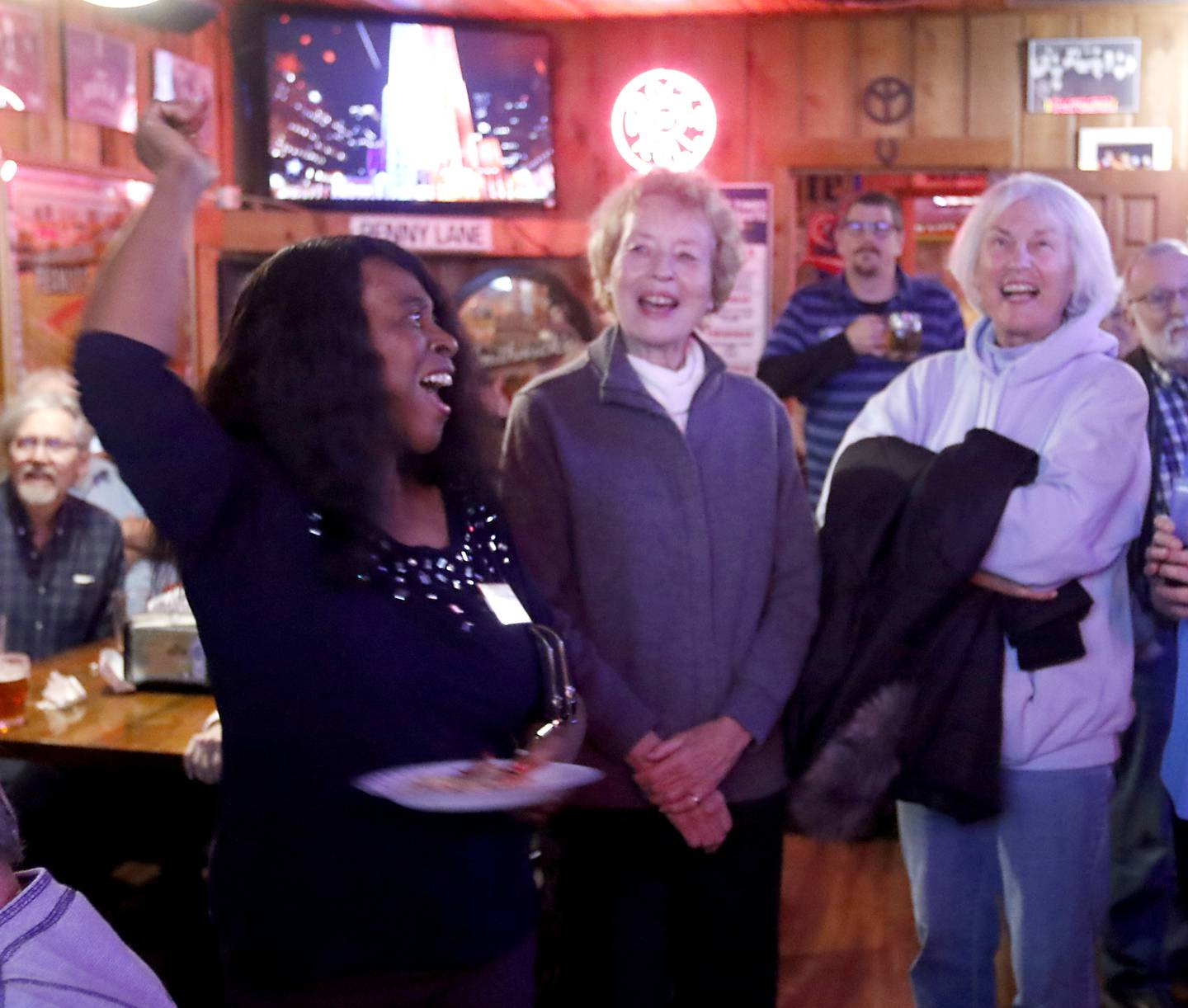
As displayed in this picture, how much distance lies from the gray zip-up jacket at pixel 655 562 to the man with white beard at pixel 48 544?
1.50m

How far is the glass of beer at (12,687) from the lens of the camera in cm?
227

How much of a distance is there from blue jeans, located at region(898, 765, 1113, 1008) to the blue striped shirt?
184 cm

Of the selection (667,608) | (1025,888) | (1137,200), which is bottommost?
(1025,888)

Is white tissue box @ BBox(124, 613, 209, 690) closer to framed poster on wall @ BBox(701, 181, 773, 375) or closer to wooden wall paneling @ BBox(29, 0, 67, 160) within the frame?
wooden wall paneling @ BBox(29, 0, 67, 160)

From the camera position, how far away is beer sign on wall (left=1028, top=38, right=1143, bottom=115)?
5.29 meters

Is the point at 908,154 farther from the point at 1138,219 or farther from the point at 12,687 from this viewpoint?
the point at 12,687

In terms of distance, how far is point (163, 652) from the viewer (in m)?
2.47

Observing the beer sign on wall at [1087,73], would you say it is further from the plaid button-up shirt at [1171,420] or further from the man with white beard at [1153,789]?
the plaid button-up shirt at [1171,420]

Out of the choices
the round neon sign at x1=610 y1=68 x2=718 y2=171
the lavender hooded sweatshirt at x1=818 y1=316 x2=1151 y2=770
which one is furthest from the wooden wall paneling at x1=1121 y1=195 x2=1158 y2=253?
the lavender hooded sweatshirt at x1=818 y1=316 x2=1151 y2=770

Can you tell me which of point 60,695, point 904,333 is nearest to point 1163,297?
point 904,333

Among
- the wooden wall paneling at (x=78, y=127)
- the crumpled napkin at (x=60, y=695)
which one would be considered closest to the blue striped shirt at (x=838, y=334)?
the crumpled napkin at (x=60, y=695)

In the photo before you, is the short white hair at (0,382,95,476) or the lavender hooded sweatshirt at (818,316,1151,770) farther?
the short white hair at (0,382,95,476)

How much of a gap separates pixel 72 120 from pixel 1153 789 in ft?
12.5

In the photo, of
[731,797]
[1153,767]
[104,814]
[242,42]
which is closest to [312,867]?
[731,797]
